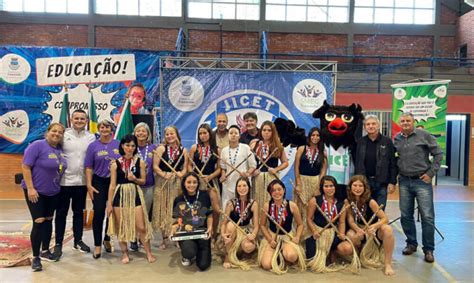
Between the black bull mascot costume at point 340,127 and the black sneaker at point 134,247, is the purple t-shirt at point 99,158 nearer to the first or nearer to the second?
the black sneaker at point 134,247

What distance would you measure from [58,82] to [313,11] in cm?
806

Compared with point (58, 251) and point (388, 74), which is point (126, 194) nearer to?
point (58, 251)

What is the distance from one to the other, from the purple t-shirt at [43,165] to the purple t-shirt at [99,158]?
1.03 ft

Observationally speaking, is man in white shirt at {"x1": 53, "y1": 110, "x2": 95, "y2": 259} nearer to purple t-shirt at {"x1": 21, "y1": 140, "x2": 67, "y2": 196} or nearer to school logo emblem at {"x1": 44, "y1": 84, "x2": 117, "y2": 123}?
purple t-shirt at {"x1": 21, "y1": 140, "x2": 67, "y2": 196}

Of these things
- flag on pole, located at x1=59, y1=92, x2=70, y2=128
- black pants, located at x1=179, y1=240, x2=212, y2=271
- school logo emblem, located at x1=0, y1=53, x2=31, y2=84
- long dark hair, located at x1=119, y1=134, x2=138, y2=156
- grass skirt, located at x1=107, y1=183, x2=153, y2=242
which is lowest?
black pants, located at x1=179, y1=240, x2=212, y2=271

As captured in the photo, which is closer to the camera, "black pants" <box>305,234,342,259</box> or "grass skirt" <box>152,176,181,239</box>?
"black pants" <box>305,234,342,259</box>

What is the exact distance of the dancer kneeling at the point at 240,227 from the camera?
3668mm

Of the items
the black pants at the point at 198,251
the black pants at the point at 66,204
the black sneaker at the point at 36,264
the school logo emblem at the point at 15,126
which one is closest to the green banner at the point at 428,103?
the black pants at the point at 198,251

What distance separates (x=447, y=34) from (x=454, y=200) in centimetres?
738

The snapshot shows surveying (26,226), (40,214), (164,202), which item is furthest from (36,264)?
(26,226)

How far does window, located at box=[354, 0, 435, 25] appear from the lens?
1266 cm

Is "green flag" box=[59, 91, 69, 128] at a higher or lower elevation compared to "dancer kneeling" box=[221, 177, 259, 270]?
higher

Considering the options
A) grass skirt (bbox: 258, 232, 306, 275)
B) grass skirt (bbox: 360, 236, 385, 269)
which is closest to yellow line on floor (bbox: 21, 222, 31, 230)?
grass skirt (bbox: 258, 232, 306, 275)

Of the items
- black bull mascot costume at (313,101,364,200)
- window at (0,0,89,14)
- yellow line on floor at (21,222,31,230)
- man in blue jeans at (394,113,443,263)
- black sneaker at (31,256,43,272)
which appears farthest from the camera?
window at (0,0,89,14)
